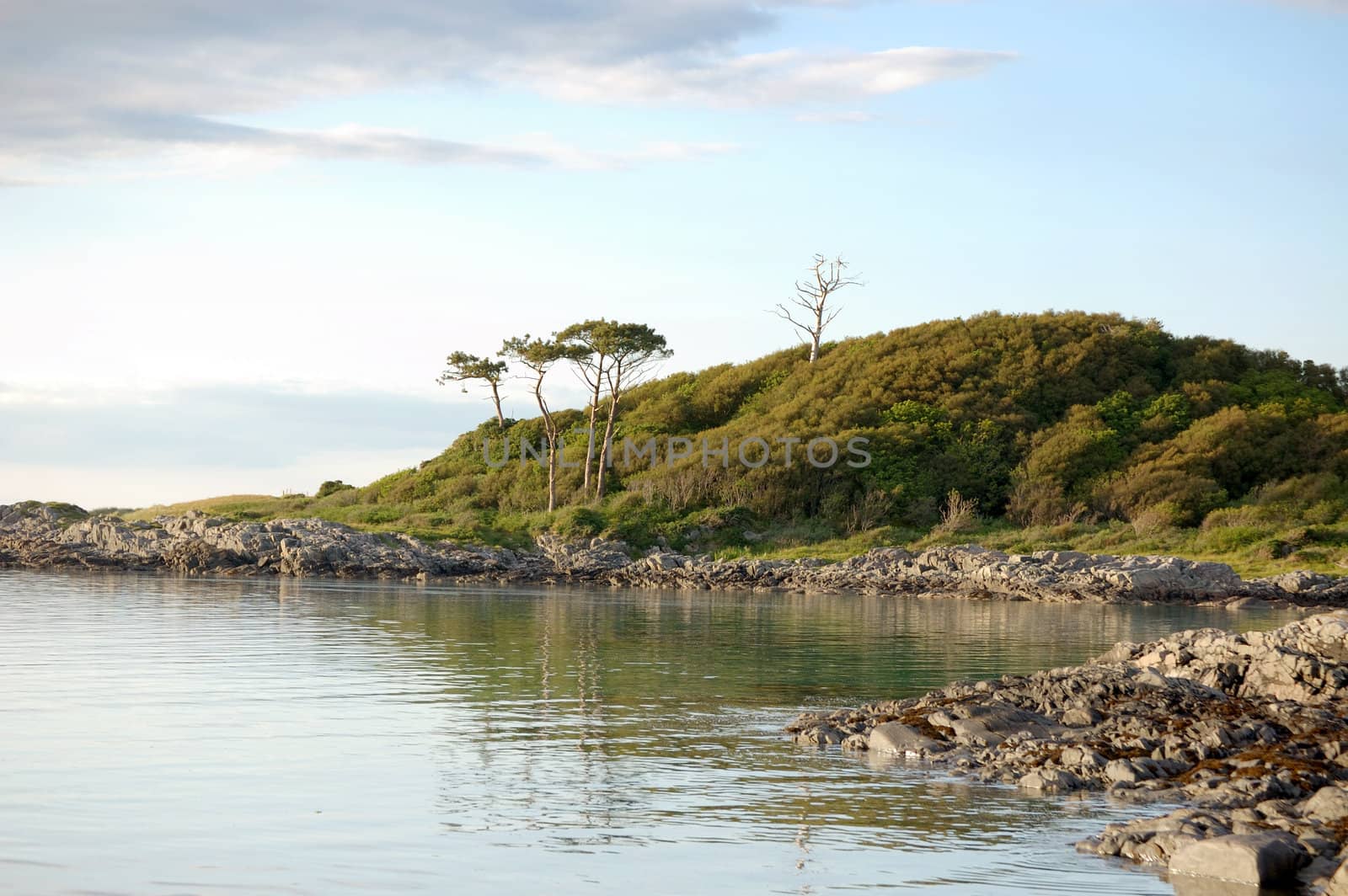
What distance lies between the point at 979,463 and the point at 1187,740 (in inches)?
1950

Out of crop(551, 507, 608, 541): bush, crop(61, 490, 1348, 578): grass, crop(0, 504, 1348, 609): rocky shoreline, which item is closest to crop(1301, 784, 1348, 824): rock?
crop(0, 504, 1348, 609): rocky shoreline

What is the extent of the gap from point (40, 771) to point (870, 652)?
16526mm

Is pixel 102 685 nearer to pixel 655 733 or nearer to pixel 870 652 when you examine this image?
pixel 655 733

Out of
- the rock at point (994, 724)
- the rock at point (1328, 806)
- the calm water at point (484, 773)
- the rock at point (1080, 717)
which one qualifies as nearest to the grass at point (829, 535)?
the calm water at point (484, 773)

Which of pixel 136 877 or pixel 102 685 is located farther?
pixel 102 685

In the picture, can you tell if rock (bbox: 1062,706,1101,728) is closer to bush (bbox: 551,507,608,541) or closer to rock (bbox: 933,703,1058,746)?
rock (bbox: 933,703,1058,746)

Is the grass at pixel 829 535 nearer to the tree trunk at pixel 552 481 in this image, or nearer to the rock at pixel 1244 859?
the tree trunk at pixel 552 481

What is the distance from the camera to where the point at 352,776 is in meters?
13.5

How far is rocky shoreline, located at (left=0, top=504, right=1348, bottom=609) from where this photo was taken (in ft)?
143

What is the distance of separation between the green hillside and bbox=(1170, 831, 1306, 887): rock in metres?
39.9

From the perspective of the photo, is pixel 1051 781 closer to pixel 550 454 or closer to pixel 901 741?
pixel 901 741

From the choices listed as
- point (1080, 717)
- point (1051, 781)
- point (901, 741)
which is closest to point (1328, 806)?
point (1051, 781)

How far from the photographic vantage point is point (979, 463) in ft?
208

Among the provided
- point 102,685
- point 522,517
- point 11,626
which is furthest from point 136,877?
point 522,517
